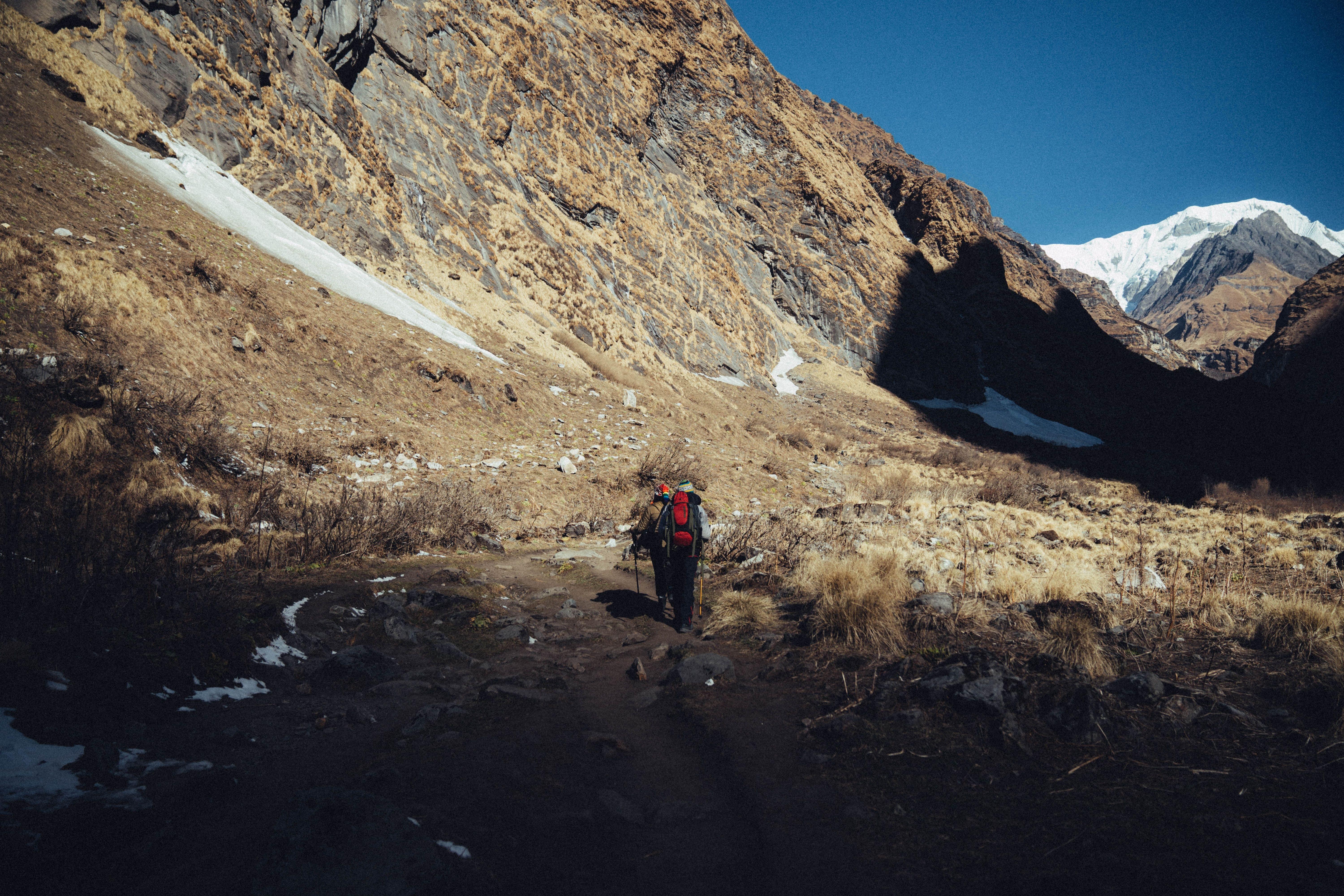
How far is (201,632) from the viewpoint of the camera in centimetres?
365

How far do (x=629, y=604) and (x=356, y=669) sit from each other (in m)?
3.34

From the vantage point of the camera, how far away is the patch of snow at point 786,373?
43.3 meters

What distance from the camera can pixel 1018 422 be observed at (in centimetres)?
5688

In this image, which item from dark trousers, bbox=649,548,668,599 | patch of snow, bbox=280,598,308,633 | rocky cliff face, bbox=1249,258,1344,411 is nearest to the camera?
patch of snow, bbox=280,598,308,633

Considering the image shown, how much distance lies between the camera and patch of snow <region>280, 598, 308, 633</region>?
15.0 ft

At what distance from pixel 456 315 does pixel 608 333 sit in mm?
9492

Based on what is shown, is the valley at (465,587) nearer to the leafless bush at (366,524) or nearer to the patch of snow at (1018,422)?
the leafless bush at (366,524)

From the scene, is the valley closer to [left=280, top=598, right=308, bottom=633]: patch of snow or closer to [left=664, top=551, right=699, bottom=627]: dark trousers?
[left=280, top=598, right=308, bottom=633]: patch of snow

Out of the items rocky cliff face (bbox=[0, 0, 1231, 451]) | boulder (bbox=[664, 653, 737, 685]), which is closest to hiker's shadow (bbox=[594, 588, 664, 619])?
boulder (bbox=[664, 653, 737, 685])

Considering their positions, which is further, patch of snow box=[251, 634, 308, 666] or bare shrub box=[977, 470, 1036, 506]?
bare shrub box=[977, 470, 1036, 506]

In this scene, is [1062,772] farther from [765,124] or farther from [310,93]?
[765,124]

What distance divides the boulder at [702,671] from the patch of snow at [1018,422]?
52235 mm

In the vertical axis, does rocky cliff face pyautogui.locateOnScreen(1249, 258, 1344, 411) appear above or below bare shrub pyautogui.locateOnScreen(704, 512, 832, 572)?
above

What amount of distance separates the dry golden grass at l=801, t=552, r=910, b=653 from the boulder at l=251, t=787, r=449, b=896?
347 centimetres
